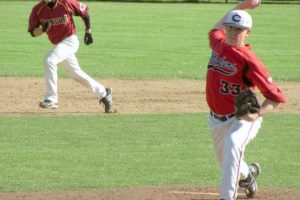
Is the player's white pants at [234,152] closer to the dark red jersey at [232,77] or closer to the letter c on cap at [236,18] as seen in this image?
the dark red jersey at [232,77]

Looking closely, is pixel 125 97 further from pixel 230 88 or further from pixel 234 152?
pixel 234 152

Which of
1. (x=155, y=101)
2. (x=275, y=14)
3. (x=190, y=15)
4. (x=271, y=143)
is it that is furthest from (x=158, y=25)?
(x=271, y=143)

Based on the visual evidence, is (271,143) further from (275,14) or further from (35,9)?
(275,14)

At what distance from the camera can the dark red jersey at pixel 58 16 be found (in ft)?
45.1

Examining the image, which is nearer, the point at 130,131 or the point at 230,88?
the point at 230,88

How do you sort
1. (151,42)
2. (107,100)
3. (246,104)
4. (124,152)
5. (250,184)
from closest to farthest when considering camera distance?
1. (246,104)
2. (250,184)
3. (124,152)
4. (107,100)
5. (151,42)

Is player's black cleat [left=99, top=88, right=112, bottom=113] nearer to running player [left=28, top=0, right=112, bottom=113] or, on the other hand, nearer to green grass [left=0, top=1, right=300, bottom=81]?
running player [left=28, top=0, right=112, bottom=113]

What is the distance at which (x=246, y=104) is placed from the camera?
23.6 feet

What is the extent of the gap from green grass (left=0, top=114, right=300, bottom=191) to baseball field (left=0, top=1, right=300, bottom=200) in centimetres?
1

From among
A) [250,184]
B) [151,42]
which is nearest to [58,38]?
[250,184]

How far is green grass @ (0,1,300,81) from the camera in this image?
2048 cm

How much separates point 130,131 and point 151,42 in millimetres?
15785

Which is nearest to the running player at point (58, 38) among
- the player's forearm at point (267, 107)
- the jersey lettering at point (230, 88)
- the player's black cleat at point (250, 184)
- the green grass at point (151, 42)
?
the green grass at point (151, 42)

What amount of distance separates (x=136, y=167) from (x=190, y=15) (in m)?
30.6
